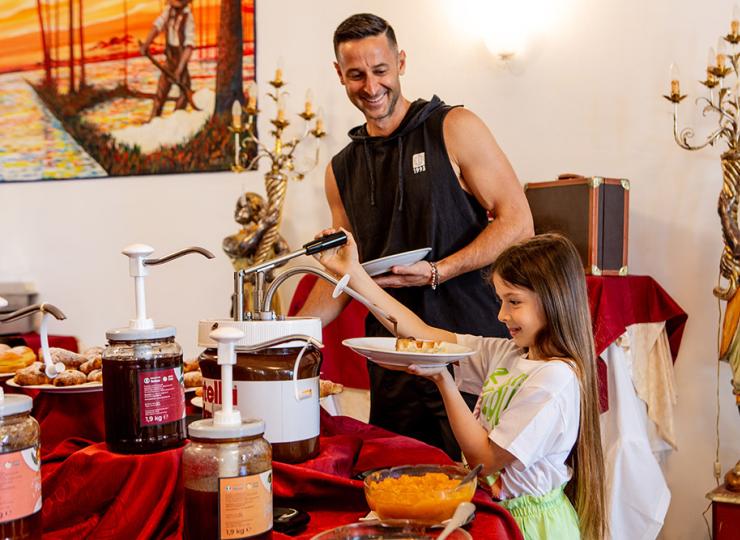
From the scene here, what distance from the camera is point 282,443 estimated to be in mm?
1140

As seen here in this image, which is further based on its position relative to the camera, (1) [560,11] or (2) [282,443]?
(1) [560,11]

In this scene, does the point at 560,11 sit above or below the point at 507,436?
above

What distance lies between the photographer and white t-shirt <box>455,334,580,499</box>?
1.40 meters

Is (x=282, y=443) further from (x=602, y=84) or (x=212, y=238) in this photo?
(x=212, y=238)

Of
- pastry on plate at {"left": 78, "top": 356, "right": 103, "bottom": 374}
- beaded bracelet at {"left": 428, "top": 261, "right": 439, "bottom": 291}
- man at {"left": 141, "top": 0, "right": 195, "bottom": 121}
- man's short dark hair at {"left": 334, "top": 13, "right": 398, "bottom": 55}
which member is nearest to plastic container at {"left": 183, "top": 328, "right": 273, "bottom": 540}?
pastry on plate at {"left": 78, "top": 356, "right": 103, "bottom": 374}

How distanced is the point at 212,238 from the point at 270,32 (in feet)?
3.84

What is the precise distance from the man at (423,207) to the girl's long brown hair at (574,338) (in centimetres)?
35

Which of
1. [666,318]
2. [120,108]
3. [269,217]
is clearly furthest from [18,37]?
[666,318]

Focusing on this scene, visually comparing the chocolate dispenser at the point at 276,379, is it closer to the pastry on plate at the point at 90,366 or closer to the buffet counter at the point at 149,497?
the buffet counter at the point at 149,497

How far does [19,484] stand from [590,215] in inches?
102

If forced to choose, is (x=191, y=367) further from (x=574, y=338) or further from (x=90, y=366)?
(x=574, y=338)

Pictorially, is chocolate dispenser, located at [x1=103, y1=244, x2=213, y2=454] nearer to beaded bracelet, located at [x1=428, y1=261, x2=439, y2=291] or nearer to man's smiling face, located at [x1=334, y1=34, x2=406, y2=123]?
beaded bracelet, located at [x1=428, y1=261, x2=439, y2=291]

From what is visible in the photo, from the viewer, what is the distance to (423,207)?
2.10 meters

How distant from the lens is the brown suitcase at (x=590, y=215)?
3.11 meters
